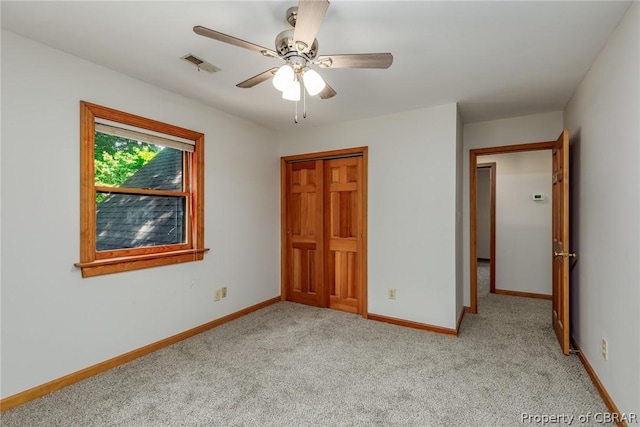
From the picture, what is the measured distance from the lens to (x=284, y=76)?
1.67 meters

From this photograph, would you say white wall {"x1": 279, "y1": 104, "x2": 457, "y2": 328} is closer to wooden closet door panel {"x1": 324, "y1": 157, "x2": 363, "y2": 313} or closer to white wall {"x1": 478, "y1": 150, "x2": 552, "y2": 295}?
wooden closet door panel {"x1": 324, "y1": 157, "x2": 363, "y2": 313}

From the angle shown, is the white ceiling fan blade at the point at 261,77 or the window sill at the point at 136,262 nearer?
the white ceiling fan blade at the point at 261,77

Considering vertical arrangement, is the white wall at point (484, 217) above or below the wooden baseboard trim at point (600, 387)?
above

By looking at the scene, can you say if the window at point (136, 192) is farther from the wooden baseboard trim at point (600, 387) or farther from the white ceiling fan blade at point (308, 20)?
the wooden baseboard trim at point (600, 387)

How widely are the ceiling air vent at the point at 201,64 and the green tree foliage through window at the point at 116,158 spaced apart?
3.05 ft

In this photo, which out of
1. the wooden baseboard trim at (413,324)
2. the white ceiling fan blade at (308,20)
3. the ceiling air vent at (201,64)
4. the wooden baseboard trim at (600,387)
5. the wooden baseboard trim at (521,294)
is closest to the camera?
the white ceiling fan blade at (308,20)

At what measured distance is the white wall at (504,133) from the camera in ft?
11.4

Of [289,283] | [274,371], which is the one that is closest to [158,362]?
[274,371]

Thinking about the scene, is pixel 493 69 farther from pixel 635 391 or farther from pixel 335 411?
pixel 335 411

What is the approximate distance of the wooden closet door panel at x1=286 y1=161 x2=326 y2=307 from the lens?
4051mm

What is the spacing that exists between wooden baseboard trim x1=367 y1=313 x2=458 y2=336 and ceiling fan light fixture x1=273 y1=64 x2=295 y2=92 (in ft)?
9.04

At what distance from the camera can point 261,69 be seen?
241cm

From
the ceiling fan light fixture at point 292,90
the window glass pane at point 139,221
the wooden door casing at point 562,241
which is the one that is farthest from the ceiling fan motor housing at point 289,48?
the wooden door casing at point 562,241

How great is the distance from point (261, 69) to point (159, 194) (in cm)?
150
